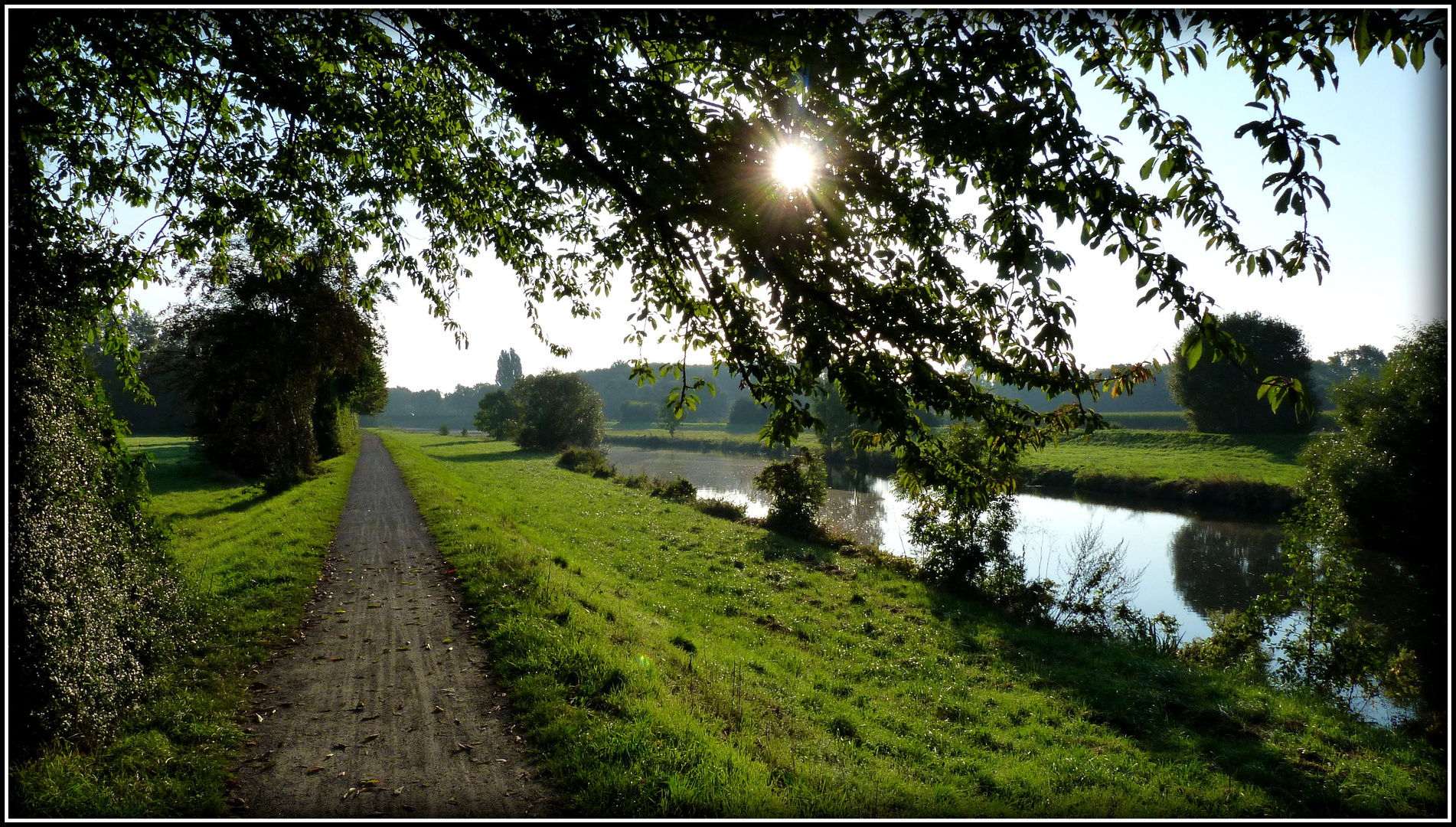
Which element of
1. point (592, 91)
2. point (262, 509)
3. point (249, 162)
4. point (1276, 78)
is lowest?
point (262, 509)

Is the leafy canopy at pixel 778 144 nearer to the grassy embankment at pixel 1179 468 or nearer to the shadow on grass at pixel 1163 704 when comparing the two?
the shadow on grass at pixel 1163 704

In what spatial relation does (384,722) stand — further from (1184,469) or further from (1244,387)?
(1244,387)

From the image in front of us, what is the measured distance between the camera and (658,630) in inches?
351

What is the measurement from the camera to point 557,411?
2231 inches

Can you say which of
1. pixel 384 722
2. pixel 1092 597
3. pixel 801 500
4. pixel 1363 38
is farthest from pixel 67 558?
pixel 801 500

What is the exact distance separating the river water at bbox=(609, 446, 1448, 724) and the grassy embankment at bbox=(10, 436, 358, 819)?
13.1 meters

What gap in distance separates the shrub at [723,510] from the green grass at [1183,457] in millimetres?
14360

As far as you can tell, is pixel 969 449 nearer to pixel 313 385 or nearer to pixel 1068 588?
pixel 1068 588

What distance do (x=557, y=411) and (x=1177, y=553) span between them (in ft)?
156

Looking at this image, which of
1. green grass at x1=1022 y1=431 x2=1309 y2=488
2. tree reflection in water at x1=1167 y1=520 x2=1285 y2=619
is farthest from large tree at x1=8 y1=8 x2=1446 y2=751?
green grass at x1=1022 y1=431 x2=1309 y2=488

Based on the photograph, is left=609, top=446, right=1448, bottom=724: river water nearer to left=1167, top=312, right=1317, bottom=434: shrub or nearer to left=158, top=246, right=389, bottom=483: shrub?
left=1167, top=312, right=1317, bottom=434: shrub

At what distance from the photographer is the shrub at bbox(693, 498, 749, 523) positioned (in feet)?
80.8

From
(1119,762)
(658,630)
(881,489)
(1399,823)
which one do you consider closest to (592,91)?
(658,630)

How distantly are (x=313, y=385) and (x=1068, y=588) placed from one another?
26129 millimetres
